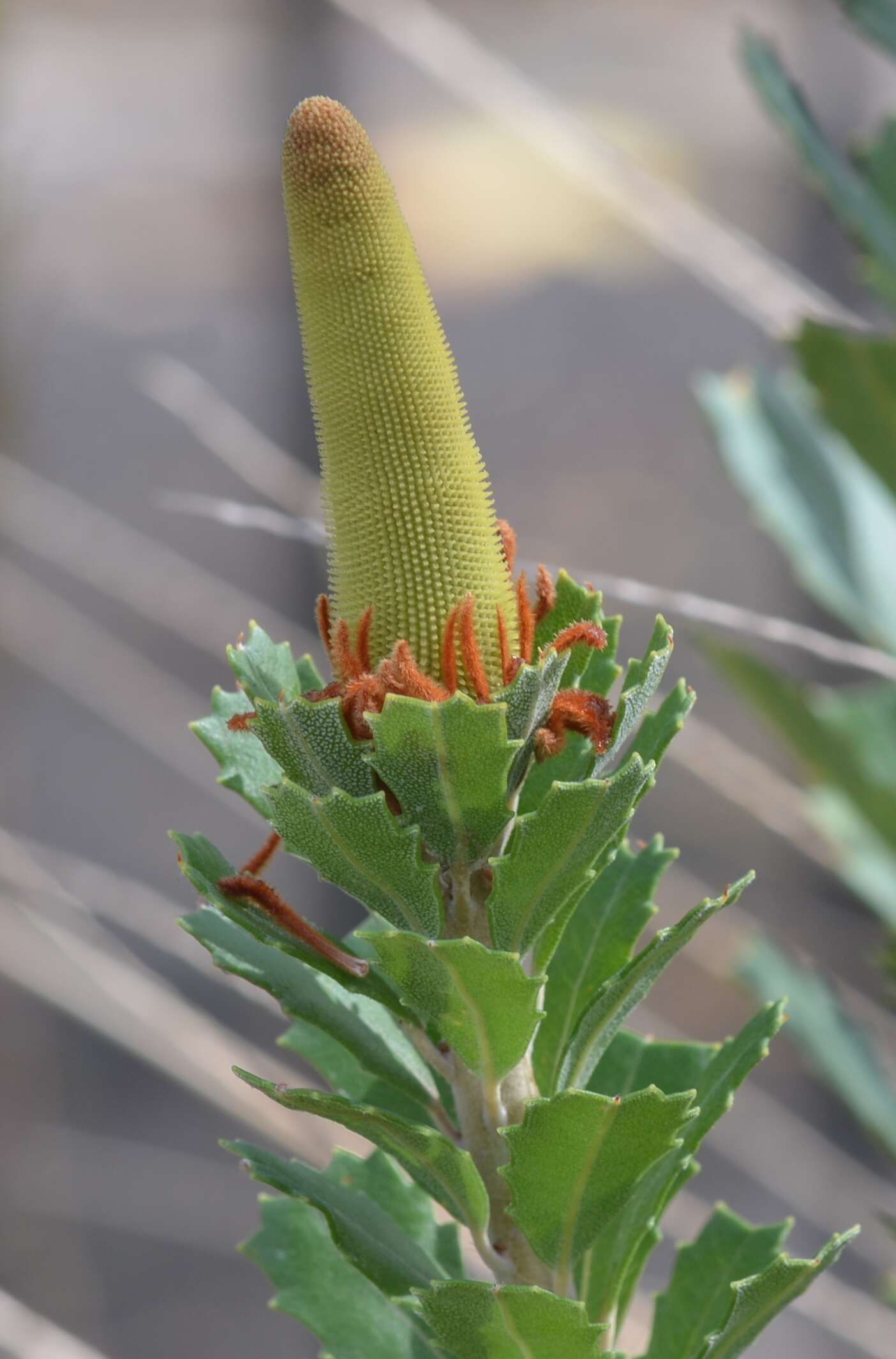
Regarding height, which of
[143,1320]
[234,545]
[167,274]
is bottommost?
[143,1320]

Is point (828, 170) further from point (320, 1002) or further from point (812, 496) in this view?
point (320, 1002)

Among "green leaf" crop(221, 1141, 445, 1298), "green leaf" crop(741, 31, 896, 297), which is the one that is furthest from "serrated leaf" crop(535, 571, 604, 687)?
"green leaf" crop(741, 31, 896, 297)

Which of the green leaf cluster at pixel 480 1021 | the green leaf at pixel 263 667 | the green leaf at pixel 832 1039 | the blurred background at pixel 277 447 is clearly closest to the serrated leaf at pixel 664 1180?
the green leaf cluster at pixel 480 1021

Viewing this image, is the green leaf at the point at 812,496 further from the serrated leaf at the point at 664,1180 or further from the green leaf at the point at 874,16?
the serrated leaf at the point at 664,1180

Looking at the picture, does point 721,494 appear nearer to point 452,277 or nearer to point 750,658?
point 452,277

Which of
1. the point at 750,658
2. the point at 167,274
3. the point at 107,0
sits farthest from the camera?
the point at 167,274

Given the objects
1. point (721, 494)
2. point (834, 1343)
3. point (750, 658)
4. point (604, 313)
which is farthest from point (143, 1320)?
point (750, 658)

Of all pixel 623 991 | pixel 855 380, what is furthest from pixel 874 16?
pixel 623 991

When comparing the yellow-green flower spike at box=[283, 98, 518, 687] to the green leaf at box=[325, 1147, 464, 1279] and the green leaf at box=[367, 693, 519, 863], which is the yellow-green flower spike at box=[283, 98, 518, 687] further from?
the green leaf at box=[325, 1147, 464, 1279]
